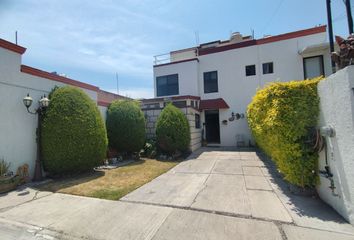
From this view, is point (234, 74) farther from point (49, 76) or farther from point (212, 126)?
point (49, 76)

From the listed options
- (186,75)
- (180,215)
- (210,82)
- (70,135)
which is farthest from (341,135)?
(186,75)

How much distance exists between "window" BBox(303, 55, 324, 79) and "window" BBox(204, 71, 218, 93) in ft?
19.7

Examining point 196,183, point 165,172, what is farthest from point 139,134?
point 196,183

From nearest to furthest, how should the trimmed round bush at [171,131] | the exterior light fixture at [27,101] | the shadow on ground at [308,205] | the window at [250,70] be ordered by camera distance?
the shadow on ground at [308,205] < the exterior light fixture at [27,101] < the trimmed round bush at [171,131] < the window at [250,70]

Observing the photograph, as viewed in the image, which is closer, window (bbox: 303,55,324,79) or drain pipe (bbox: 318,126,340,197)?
drain pipe (bbox: 318,126,340,197)

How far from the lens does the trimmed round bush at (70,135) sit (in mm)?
6715

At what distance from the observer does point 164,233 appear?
3326mm

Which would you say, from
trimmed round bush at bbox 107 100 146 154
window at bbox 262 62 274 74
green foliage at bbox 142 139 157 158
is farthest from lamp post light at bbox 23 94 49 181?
window at bbox 262 62 274 74

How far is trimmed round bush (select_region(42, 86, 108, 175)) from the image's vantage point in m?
6.71

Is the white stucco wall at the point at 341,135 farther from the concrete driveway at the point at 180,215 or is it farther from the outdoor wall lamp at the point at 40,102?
the outdoor wall lamp at the point at 40,102

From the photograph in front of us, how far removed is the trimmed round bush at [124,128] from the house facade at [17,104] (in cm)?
333

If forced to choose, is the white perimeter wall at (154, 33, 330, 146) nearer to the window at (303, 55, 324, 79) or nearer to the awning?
the window at (303, 55, 324, 79)

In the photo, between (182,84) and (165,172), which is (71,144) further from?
(182,84)

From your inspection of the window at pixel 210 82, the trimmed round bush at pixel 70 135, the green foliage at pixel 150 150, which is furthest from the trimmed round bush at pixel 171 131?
the window at pixel 210 82
